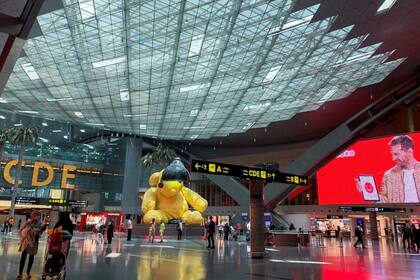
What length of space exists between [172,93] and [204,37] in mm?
11398

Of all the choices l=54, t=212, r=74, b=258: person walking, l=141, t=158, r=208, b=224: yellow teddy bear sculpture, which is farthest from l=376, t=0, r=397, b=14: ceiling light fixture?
l=54, t=212, r=74, b=258: person walking

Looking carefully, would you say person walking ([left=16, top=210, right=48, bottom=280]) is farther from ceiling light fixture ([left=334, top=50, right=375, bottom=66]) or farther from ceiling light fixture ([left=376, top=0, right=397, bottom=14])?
ceiling light fixture ([left=334, top=50, right=375, bottom=66])

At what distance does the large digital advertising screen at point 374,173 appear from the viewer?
38719 millimetres

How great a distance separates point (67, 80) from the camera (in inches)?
1222

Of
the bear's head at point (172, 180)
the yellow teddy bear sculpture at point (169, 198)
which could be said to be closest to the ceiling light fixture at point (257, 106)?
the yellow teddy bear sculpture at point (169, 198)

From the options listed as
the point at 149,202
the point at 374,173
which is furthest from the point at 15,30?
the point at 374,173

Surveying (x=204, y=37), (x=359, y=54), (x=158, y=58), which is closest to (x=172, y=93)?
(x=158, y=58)

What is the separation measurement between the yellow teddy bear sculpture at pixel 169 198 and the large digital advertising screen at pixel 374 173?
68.2 feet

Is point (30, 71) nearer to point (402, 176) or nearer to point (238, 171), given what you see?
point (238, 171)

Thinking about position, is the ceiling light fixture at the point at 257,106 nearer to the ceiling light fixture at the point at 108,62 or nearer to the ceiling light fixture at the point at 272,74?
the ceiling light fixture at the point at 272,74

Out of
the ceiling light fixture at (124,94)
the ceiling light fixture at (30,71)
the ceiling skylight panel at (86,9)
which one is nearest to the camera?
the ceiling skylight panel at (86,9)

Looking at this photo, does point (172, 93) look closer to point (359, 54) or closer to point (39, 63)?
point (39, 63)

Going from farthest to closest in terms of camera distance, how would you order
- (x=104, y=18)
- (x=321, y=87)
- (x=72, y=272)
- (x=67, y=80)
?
(x=321, y=87) < (x=67, y=80) < (x=104, y=18) < (x=72, y=272)

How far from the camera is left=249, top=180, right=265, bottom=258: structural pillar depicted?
1529cm
